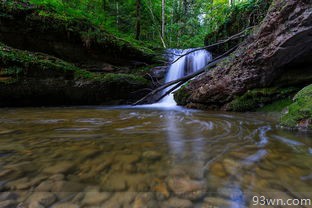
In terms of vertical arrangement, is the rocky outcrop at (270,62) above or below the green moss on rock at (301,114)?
above

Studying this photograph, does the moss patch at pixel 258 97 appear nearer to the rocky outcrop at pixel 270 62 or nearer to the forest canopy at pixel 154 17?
the rocky outcrop at pixel 270 62

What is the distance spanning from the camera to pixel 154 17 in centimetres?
1639

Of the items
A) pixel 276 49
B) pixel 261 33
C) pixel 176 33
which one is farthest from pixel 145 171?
pixel 176 33

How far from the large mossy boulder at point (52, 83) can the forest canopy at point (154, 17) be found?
3292 mm

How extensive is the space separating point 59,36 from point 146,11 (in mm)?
11605

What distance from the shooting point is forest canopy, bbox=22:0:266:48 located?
1199cm

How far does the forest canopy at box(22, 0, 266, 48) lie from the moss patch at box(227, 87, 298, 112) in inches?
194

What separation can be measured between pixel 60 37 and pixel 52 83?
207cm

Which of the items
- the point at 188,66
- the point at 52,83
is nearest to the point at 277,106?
the point at 188,66

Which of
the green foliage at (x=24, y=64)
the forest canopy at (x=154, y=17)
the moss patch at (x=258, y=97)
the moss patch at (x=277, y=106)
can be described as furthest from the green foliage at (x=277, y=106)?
the green foliage at (x=24, y=64)

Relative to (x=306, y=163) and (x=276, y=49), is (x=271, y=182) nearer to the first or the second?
(x=306, y=163)

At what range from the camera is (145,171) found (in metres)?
Result: 1.28

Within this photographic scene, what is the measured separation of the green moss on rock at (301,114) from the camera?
245 centimetres

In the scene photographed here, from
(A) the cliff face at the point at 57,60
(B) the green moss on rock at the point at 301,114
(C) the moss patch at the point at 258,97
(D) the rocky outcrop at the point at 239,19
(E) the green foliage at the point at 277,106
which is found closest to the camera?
(B) the green moss on rock at the point at 301,114
